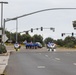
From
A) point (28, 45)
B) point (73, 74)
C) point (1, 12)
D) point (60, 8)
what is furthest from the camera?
point (28, 45)

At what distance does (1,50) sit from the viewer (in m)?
57.5

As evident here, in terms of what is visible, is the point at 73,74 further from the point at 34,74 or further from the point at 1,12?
the point at 1,12

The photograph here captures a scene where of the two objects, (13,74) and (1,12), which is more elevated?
(1,12)

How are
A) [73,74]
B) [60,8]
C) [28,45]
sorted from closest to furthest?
[73,74]
[60,8]
[28,45]

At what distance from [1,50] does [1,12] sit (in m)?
7.88

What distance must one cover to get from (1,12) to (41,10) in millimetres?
15790

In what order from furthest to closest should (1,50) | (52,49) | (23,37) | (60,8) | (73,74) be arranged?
(23,37) < (52,49) < (1,50) < (60,8) < (73,74)

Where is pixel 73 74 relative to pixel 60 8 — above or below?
below

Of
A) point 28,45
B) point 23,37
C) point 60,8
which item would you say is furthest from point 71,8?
point 23,37

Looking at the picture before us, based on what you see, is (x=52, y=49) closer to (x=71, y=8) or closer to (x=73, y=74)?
(x=71, y=8)

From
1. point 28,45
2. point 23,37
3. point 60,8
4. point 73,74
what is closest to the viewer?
point 73,74

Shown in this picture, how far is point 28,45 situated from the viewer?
9975 cm

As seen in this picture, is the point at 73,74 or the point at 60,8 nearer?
the point at 73,74

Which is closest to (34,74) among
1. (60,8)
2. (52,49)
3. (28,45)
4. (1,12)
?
(60,8)
